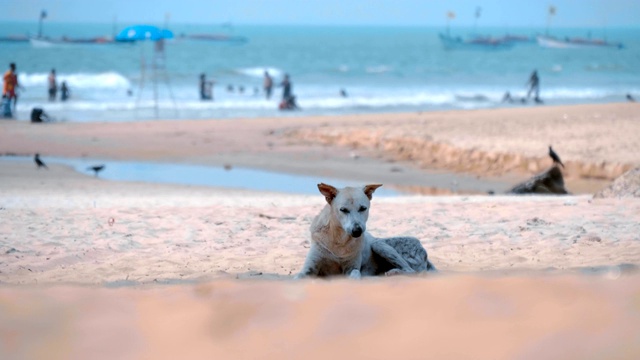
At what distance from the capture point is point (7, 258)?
8414 mm

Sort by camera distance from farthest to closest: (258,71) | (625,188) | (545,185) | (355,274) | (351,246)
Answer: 1. (258,71)
2. (545,185)
3. (625,188)
4. (351,246)
5. (355,274)

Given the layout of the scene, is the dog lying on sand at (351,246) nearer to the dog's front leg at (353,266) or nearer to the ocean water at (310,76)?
the dog's front leg at (353,266)

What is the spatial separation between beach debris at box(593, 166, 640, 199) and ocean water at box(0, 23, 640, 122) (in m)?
19.6

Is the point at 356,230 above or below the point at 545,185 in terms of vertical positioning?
above

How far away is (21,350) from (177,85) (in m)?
42.2

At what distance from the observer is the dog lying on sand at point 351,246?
6.14 metres

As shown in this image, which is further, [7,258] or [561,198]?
[561,198]

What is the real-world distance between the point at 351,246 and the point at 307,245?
277 cm

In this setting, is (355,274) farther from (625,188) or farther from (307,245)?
(625,188)

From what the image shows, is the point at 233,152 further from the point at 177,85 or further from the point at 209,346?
the point at 177,85

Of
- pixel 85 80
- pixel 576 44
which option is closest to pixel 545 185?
pixel 85 80

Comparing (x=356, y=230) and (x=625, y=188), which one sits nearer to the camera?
(x=356, y=230)

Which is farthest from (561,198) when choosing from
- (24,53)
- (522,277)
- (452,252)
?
(24,53)

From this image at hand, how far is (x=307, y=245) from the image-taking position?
9.20 m
